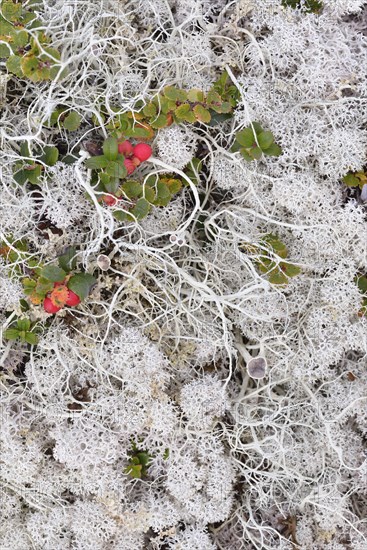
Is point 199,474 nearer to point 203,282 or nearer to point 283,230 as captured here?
point 203,282

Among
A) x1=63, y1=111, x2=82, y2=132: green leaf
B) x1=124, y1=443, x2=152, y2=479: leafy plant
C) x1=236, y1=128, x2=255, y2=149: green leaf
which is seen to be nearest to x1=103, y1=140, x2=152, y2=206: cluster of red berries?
x1=63, y1=111, x2=82, y2=132: green leaf

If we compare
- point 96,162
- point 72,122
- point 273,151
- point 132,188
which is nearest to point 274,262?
point 273,151

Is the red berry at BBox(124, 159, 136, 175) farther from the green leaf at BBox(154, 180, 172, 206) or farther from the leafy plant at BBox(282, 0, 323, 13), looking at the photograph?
the leafy plant at BBox(282, 0, 323, 13)

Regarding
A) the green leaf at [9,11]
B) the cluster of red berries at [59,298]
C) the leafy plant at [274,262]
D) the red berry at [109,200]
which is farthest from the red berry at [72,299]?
the green leaf at [9,11]

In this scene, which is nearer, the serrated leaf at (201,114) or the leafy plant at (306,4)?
the serrated leaf at (201,114)

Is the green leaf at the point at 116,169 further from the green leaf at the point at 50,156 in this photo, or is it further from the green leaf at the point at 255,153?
the green leaf at the point at 255,153

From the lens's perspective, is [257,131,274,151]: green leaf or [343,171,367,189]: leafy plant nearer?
[257,131,274,151]: green leaf
